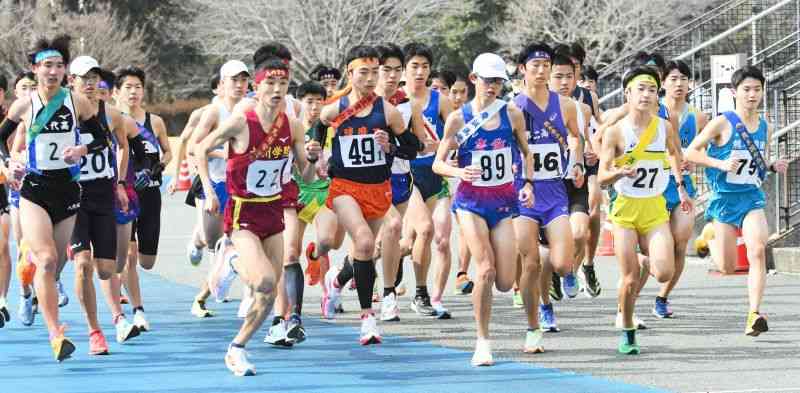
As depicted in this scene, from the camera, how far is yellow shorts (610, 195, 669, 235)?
440 inches

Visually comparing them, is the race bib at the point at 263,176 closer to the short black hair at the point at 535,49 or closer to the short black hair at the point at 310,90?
the short black hair at the point at 535,49

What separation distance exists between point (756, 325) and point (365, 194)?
10.3 ft

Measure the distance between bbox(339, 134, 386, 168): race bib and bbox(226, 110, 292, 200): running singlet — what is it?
49.7 inches

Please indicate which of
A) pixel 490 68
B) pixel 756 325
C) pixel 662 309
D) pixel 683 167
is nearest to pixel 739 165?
pixel 683 167

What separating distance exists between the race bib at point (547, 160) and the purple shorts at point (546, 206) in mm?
217

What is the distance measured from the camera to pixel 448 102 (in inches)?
548

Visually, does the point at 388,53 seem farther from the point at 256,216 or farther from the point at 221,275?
the point at 256,216

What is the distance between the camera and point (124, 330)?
473 inches

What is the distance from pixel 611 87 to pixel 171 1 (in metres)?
41.9

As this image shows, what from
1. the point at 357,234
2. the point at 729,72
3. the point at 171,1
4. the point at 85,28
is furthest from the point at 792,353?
the point at 171,1

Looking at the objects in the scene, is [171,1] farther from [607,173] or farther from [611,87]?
[607,173]

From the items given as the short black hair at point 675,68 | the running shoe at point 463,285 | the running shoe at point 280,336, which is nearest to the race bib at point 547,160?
the running shoe at point 280,336

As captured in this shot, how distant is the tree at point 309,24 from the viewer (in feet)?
188

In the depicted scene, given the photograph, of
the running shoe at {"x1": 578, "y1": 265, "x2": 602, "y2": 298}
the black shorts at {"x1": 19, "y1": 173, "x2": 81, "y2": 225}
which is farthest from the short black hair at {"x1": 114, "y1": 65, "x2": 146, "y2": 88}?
the running shoe at {"x1": 578, "y1": 265, "x2": 602, "y2": 298}
